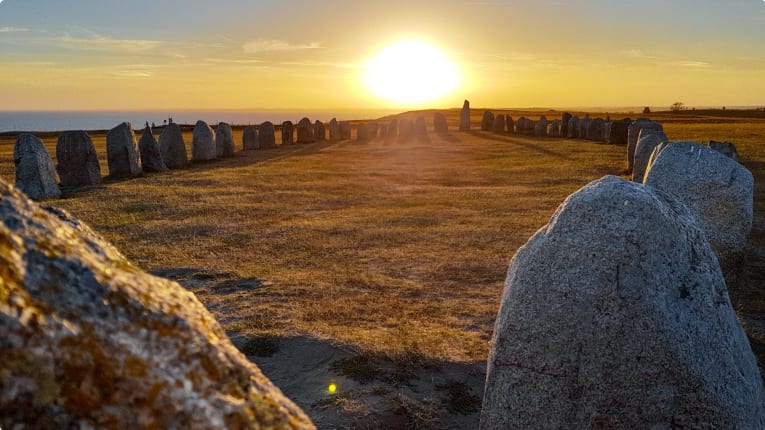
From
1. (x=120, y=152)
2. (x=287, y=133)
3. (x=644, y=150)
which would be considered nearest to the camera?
(x=644, y=150)

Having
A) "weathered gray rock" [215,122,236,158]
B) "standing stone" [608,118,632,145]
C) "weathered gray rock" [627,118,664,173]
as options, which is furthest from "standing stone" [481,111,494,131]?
"weathered gray rock" [215,122,236,158]

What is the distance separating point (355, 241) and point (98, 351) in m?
10.2

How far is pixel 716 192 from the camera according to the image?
339 inches

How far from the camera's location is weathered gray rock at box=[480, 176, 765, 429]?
367 cm

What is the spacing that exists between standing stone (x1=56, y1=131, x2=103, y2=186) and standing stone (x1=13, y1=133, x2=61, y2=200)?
224cm

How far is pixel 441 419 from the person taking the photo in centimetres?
519

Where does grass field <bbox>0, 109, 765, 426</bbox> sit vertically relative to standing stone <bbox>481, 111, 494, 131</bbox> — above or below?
below

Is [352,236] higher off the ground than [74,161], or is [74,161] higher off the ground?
[74,161]

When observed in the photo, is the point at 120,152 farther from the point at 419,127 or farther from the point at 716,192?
the point at 419,127

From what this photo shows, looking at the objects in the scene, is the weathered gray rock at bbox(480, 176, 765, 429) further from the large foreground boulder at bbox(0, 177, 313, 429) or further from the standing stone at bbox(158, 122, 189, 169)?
the standing stone at bbox(158, 122, 189, 169)

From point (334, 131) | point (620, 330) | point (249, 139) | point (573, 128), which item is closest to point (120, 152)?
point (249, 139)

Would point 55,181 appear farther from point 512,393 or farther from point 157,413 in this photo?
point 157,413

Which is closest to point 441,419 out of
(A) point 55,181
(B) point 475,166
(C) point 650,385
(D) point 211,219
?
(C) point 650,385

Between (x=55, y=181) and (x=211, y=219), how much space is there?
632cm
